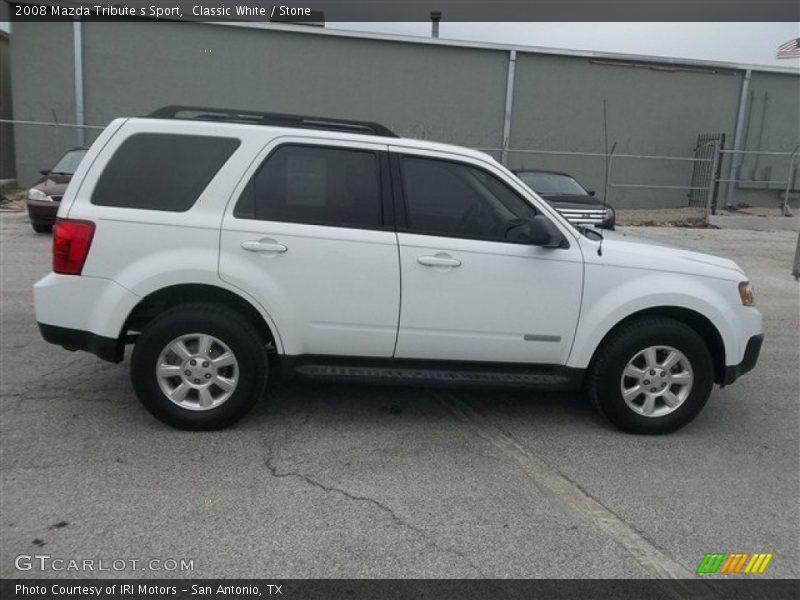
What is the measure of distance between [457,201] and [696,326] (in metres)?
1.89

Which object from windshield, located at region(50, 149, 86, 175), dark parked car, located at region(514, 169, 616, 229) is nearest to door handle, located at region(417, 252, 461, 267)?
→ dark parked car, located at region(514, 169, 616, 229)

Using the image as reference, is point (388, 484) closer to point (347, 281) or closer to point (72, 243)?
point (347, 281)

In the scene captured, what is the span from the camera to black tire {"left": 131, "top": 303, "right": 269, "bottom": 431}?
13.8 ft

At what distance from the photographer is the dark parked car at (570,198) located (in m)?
11.1

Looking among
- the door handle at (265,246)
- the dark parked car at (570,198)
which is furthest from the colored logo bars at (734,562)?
the dark parked car at (570,198)

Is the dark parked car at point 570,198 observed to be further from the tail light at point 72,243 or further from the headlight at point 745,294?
the tail light at point 72,243

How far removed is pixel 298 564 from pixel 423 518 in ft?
2.36

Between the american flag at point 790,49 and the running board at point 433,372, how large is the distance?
733 inches

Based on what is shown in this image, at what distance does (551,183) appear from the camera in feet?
41.0

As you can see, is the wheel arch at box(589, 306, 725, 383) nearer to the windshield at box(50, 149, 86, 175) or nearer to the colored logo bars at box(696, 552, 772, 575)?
the colored logo bars at box(696, 552, 772, 575)

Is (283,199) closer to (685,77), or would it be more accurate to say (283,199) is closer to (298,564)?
(298,564)

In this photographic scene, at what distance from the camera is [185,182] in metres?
4.29

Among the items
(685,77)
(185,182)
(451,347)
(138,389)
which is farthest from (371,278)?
(685,77)

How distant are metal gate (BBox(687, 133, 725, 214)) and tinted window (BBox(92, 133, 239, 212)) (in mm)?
18605
